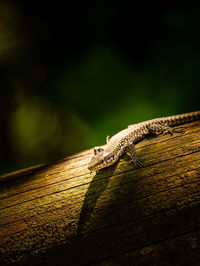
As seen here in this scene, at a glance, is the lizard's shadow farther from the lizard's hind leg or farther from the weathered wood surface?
the lizard's hind leg

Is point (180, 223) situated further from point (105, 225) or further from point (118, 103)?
point (118, 103)

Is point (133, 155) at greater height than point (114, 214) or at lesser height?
greater

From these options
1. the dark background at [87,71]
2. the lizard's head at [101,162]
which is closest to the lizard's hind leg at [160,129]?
the lizard's head at [101,162]

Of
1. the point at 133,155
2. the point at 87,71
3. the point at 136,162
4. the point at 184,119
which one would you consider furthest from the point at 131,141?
the point at 87,71

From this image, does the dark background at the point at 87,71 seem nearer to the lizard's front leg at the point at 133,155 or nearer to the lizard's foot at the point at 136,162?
the lizard's front leg at the point at 133,155

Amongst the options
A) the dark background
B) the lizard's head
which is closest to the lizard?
the lizard's head

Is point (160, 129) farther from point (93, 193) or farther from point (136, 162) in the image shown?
point (93, 193)
